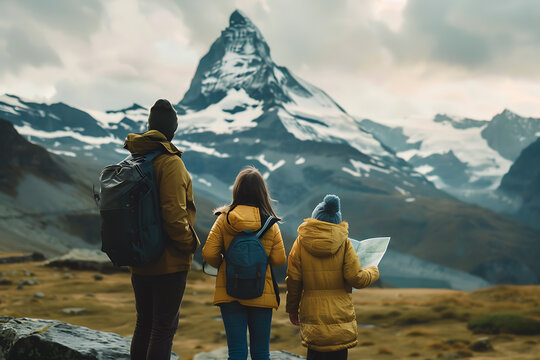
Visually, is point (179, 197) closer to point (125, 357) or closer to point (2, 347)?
point (125, 357)

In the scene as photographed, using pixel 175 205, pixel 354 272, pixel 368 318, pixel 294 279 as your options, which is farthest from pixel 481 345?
pixel 175 205

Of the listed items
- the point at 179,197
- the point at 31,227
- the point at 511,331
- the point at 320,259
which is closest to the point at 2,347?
the point at 179,197

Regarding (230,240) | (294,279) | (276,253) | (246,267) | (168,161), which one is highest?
(168,161)

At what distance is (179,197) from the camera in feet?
18.4

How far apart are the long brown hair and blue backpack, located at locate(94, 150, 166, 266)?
96 cm

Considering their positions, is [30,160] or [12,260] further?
A: [30,160]

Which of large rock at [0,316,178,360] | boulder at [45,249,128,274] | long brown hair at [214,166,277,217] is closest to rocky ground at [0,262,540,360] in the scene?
boulder at [45,249,128,274]

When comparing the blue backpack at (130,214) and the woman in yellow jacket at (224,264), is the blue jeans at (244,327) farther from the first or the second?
the blue backpack at (130,214)

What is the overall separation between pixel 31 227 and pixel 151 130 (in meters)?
111

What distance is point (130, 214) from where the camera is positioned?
17.8 ft

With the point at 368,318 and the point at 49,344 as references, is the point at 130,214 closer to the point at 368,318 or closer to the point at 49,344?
the point at 49,344

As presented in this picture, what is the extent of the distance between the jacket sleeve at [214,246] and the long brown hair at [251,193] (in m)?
0.25

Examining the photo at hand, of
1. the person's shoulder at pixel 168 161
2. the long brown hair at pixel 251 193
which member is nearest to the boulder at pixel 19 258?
the person's shoulder at pixel 168 161

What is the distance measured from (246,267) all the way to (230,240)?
43 cm
